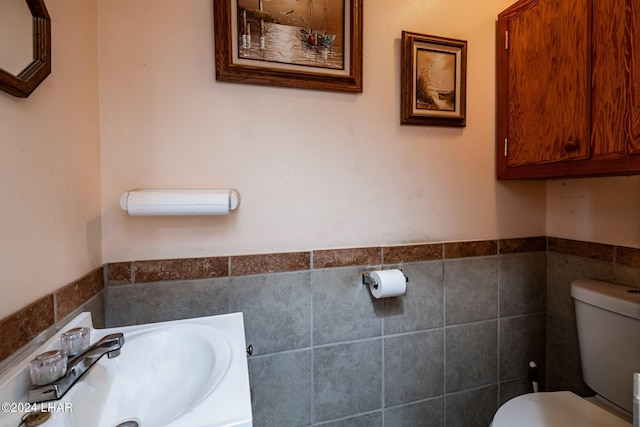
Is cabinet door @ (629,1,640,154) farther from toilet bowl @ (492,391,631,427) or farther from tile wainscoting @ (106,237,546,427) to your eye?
toilet bowl @ (492,391,631,427)

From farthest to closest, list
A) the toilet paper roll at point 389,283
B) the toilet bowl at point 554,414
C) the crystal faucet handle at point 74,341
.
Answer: the toilet paper roll at point 389,283 → the toilet bowl at point 554,414 → the crystal faucet handle at point 74,341

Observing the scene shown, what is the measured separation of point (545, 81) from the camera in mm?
1104

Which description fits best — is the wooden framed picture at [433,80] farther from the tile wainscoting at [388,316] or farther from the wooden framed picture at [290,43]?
the tile wainscoting at [388,316]

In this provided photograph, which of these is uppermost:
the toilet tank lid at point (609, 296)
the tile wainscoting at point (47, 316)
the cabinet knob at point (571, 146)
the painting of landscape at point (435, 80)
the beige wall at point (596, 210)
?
the painting of landscape at point (435, 80)

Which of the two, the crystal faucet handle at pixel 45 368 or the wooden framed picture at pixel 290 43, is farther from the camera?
the wooden framed picture at pixel 290 43

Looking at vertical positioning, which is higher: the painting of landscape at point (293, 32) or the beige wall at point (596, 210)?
the painting of landscape at point (293, 32)

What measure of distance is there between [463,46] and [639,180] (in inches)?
34.7

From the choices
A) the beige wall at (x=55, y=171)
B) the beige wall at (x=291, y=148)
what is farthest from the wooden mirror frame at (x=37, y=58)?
the beige wall at (x=291, y=148)

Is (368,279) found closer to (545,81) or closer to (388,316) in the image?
(388,316)

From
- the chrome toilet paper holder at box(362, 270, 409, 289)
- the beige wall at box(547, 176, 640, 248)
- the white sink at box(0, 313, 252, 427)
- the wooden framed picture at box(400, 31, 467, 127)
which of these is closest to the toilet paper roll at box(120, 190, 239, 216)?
the white sink at box(0, 313, 252, 427)

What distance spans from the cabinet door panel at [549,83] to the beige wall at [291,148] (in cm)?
12

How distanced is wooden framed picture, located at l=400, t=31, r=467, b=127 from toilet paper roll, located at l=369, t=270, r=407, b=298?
639 millimetres

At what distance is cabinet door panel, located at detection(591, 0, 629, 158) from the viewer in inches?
34.4

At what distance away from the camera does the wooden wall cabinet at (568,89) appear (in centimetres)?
87
